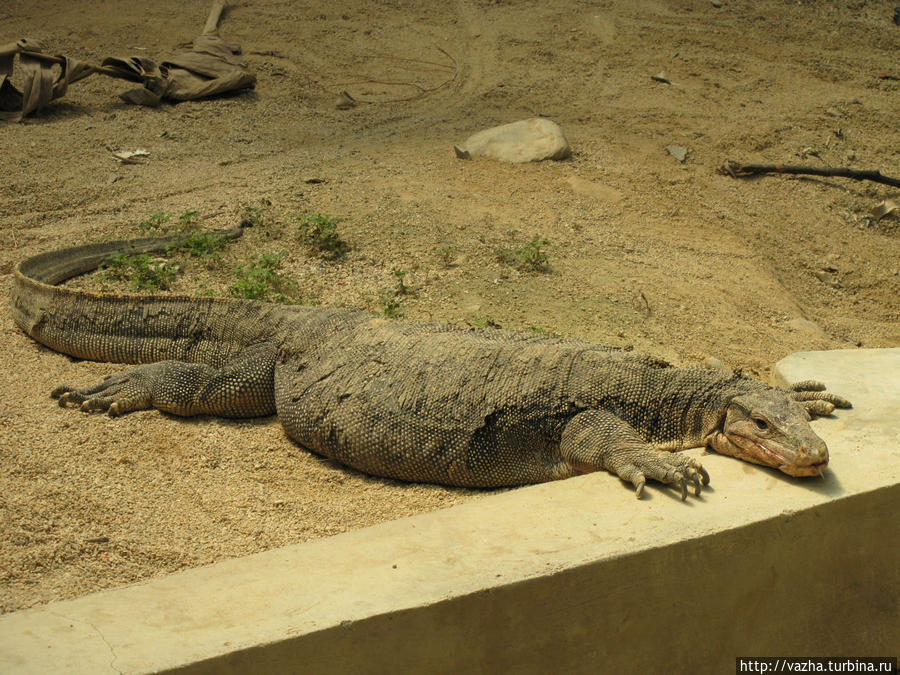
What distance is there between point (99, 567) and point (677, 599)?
258 cm

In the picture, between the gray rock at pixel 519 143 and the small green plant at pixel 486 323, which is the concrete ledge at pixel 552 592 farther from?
the gray rock at pixel 519 143

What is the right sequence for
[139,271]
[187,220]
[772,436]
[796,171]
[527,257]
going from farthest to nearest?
[796,171]
[187,220]
[527,257]
[139,271]
[772,436]

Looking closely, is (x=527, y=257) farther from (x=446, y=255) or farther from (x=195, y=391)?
(x=195, y=391)

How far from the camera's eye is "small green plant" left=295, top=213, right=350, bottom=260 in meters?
7.03

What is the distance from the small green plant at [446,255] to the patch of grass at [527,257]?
1.25 feet

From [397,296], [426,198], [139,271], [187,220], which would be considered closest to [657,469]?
[397,296]

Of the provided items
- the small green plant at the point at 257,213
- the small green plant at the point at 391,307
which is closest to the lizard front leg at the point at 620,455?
the small green plant at the point at 391,307

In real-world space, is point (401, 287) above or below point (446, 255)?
below

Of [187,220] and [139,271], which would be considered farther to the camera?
[187,220]

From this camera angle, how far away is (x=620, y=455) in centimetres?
392

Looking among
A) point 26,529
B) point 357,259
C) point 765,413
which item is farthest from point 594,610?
point 357,259

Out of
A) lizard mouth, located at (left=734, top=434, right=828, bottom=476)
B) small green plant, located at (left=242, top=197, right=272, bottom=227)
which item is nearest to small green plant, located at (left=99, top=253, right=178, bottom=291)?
small green plant, located at (left=242, top=197, right=272, bottom=227)

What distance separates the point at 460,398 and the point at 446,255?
2791 millimetres

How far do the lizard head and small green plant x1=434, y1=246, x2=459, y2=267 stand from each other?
10.9ft
